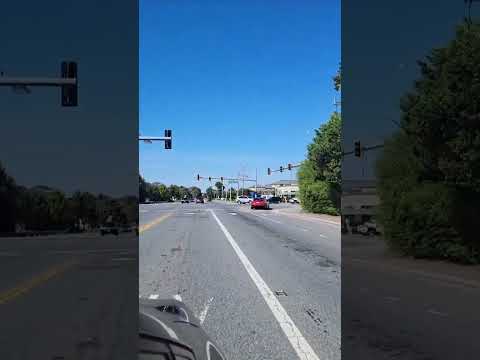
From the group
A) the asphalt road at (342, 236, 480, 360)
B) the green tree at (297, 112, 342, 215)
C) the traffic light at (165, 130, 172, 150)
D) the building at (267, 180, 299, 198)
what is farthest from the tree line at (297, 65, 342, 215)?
the building at (267, 180, 299, 198)

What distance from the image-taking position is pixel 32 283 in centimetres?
952

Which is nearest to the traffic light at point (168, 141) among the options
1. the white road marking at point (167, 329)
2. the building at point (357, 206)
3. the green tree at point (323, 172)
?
the building at point (357, 206)

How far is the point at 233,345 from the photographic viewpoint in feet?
16.3

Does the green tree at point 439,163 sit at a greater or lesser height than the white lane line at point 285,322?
greater

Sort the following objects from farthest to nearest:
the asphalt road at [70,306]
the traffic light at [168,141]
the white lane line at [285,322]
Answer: the traffic light at [168,141]
the asphalt road at [70,306]
the white lane line at [285,322]

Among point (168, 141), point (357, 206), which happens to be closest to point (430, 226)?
point (357, 206)

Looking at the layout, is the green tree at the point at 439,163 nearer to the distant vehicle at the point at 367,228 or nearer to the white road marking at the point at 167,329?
the distant vehicle at the point at 367,228

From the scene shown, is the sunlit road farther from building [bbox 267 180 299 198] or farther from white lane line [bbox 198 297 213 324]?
building [bbox 267 180 299 198]

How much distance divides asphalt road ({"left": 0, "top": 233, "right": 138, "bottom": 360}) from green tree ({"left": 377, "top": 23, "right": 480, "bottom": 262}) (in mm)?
6600

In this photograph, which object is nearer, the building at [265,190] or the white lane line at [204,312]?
the white lane line at [204,312]

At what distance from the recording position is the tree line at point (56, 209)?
148 inches

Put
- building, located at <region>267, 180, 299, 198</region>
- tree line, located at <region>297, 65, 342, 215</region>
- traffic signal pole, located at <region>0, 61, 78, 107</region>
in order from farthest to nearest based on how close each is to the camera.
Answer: building, located at <region>267, 180, 299, 198</region>, tree line, located at <region>297, 65, 342, 215</region>, traffic signal pole, located at <region>0, 61, 78, 107</region>

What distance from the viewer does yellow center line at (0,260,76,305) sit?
8.17m

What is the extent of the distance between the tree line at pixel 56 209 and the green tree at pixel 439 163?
756 centimetres
